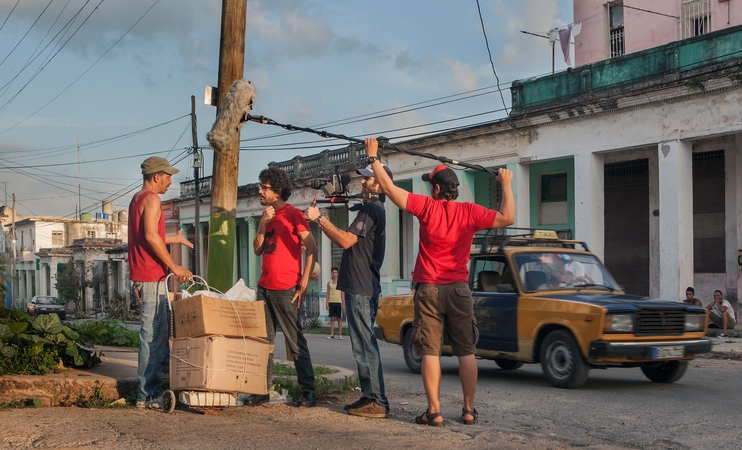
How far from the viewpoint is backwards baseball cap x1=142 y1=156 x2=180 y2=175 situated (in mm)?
7059

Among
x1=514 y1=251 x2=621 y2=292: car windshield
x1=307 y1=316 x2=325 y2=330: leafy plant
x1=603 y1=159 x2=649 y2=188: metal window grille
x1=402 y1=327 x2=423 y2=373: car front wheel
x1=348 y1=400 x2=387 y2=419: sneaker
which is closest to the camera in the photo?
x1=348 y1=400 x2=387 y2=419: sneaker

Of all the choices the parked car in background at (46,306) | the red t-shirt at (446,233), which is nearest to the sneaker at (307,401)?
the red t-shirt at (446,233)

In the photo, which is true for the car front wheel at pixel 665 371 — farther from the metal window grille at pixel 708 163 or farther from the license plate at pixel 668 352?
the metal window grille at pixel 708 163

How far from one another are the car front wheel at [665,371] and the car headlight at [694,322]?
1.44ft

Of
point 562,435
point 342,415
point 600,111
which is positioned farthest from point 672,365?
point 600,111

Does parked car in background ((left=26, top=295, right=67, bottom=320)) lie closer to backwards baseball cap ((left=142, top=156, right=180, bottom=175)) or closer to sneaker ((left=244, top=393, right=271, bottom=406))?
backwards baseball cap ((left=142, top=156, right=180, bottom=175))

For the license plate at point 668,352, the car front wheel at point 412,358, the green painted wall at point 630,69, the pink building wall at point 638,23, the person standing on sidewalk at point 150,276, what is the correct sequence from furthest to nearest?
the pink building wall at point 638,23 < the green painted wall at point 630,69 < the car front wheel at point 412,358 < the license plate at point 668,352 < the person standing on sidewalk at point 150,276

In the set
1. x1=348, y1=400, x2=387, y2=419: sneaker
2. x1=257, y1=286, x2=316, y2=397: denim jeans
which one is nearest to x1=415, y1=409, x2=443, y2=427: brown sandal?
x1=348, y1=400, x2=387, y2=419: sneaker

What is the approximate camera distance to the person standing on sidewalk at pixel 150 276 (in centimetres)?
680

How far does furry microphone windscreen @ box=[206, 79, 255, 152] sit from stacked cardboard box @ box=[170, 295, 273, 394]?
62.1 inches

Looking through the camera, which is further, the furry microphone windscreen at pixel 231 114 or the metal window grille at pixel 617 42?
the metal window grille at pixel 617 42

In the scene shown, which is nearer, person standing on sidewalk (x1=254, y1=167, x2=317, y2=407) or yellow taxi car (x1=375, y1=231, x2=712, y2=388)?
person standing on sidewalk (x1=254, y1=167, x2=317, y2=407)

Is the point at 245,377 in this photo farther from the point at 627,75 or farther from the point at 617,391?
the point at 627,75

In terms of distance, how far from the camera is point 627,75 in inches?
798
